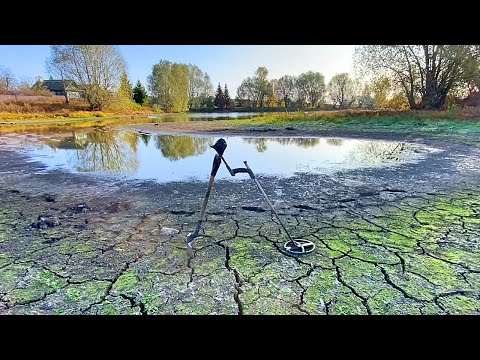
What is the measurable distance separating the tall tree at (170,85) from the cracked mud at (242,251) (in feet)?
154

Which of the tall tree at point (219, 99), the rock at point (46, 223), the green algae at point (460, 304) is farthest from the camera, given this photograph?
the tall tree at point (219, 99)

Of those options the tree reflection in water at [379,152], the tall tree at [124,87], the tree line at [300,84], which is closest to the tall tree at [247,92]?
the tree line at [300,84]

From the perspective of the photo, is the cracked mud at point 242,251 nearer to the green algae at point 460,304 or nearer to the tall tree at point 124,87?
the green algae at point 460,304

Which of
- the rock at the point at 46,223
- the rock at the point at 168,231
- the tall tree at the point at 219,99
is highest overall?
the tall tree at the point at 219,99

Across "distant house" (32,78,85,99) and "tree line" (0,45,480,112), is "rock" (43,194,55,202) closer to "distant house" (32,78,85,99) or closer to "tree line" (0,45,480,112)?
"tree line" (0,45,480,112)

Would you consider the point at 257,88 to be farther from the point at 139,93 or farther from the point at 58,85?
the point at 58,85

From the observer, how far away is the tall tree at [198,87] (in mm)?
54997

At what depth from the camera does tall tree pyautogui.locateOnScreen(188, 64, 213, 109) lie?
5500 cm

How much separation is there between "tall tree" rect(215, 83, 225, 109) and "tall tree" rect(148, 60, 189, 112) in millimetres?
6760

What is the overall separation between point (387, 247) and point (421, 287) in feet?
2.11

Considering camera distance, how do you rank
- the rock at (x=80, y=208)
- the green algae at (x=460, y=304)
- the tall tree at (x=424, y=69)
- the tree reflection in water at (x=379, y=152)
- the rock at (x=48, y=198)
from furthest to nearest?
the tall tree at (x=424, y=69) → the tree reflection in water at (x=379, y=152) → the rock at (x=48, y=198) → the rock at (x=80, y=208) → the green algae at (x=460, y=304)

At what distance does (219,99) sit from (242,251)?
178ft

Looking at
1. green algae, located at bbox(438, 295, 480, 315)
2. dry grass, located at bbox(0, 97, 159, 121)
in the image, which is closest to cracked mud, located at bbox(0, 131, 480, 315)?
green algae, located at bbox(438, 295, 480, 315)
